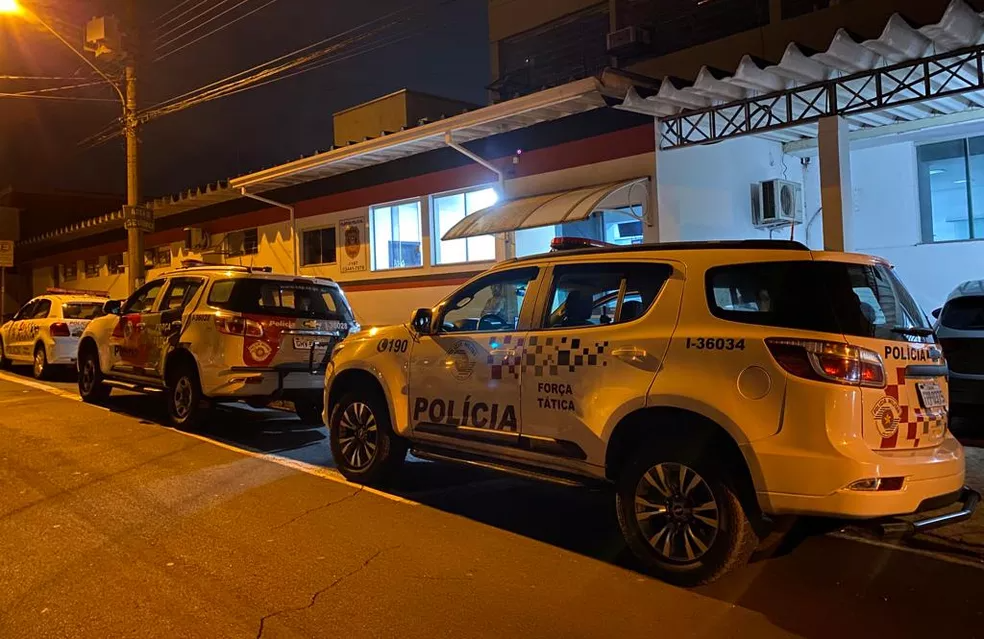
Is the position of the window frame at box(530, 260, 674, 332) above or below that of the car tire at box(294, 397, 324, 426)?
above

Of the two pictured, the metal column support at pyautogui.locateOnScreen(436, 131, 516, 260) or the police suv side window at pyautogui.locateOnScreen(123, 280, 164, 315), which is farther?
the metal column support at pyautogui.locateOnScreen(436, 131, 516, 260)

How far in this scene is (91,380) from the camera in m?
11.0

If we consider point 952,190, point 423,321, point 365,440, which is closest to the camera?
point 423,321

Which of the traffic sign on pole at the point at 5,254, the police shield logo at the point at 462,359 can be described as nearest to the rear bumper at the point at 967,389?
the police shield logo at the point at 462,359

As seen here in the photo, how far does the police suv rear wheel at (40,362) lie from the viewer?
46.7 ft

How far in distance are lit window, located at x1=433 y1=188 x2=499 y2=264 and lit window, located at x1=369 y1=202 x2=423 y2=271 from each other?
24.2 inches

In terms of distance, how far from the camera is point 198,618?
3867mm

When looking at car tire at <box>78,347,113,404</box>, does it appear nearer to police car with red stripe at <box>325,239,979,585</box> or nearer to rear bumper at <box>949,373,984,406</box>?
police car with red stripe at <box>325,239,979,585</box>

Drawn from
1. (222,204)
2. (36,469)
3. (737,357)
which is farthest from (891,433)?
(222,204)

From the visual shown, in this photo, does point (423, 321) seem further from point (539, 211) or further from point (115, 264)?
point (115, 264)

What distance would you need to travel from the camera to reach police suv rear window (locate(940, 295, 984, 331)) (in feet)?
24.3

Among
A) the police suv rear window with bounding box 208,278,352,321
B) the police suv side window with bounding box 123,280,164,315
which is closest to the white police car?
the police suv side window with bounding box 123,280,164,315

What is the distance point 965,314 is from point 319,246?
14.5 meters

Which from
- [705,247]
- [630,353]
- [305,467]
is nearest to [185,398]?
[305,467]
